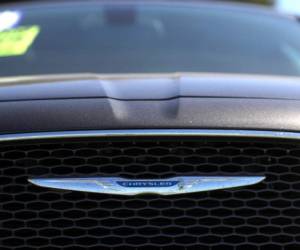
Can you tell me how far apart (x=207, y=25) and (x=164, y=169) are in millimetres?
1800

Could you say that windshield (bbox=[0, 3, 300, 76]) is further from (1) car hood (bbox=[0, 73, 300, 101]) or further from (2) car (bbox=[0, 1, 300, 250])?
(2) car (bbox=[0, 1, 300, 250])

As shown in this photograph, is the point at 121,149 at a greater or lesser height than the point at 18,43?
lesser

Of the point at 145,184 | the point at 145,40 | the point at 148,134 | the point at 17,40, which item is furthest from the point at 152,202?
the point at 145,40

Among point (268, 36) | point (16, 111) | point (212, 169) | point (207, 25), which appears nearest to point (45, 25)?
point (207, 25)

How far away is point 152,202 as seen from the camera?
8.44 ft

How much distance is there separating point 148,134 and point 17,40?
1.49 meters

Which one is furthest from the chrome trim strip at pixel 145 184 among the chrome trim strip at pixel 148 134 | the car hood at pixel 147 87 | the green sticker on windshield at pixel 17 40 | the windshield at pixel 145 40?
the green sticker on windshield at pixel 17 40

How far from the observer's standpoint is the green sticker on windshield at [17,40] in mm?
3643

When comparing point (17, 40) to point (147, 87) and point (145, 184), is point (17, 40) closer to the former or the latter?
point (147, 87)

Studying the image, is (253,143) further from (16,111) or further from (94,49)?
(94,49)

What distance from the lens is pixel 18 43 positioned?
12.1 ft

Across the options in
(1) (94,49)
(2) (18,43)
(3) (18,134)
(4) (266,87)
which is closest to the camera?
(3) (18,134)

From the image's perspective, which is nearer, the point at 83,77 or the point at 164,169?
the point at 164,169

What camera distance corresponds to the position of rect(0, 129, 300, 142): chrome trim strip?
98.4 inches
